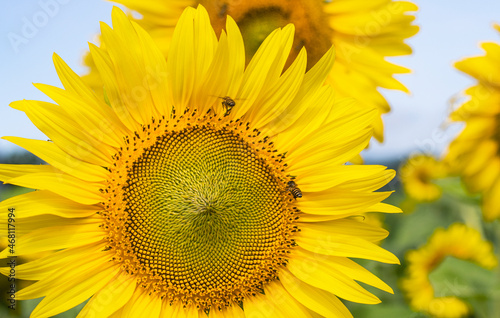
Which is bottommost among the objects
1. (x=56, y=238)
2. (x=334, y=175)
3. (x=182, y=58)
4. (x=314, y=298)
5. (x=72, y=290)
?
(x=314, y=298)

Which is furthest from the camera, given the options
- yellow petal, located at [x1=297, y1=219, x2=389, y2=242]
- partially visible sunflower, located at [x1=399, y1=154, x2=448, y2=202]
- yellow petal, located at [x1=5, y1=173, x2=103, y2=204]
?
partially visible sunflower, located at [x1=399, y1=154, x2=448, y2=202]

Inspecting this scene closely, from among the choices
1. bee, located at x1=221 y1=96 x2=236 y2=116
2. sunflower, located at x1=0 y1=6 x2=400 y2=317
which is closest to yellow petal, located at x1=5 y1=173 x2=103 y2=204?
sunflower, located at x1=0 y1=6 x2=400 y2=317

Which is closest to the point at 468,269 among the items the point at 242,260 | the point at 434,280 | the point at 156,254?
the point at 434,280

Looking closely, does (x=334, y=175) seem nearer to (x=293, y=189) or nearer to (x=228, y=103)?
(x=293, y=189)

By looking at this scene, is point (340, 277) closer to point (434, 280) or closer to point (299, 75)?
point (299, 75)

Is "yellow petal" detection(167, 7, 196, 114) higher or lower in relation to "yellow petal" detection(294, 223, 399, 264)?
higher

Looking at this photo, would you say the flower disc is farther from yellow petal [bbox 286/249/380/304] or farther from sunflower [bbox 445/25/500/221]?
sunflower [bbox 445/25/500/221]

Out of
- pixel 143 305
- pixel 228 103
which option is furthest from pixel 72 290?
pixel 228 103
